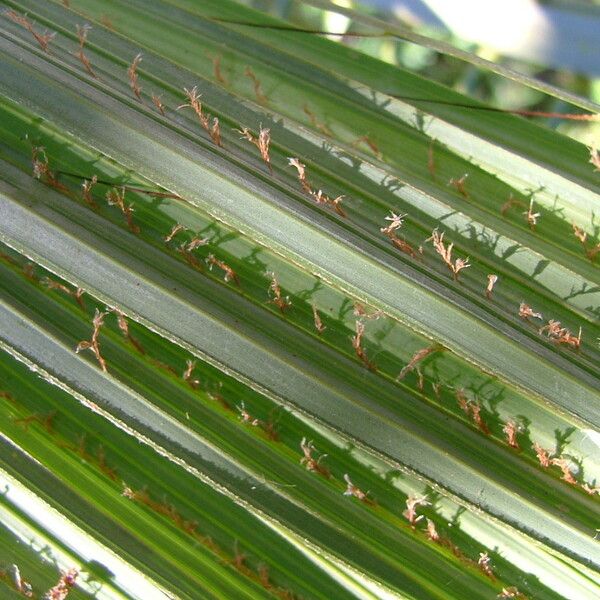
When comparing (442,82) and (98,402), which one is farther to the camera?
(442,82)

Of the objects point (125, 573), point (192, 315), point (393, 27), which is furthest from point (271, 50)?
point (125, 573)

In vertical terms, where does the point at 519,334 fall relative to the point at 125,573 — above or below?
above

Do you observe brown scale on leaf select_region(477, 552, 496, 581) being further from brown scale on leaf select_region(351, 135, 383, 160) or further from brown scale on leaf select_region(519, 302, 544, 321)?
brown scale on leaf select_region(351, 135, 383, 160)

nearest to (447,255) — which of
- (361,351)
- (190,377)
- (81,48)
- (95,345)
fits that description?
(361,351)

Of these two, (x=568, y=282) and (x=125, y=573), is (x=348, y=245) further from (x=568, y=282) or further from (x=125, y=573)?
(x=125, y=573)

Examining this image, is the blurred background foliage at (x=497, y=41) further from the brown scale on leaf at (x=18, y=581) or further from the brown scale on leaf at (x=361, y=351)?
the brown scale on leaf at (x=18, y=581)

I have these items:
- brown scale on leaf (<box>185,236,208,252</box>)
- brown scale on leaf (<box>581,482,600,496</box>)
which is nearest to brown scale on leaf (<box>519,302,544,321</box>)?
brown scale on leaf (<box>581,482,600,496</box>)

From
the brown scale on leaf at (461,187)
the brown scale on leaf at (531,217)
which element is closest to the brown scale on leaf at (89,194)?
the brown scale on leaf at (461,187)
